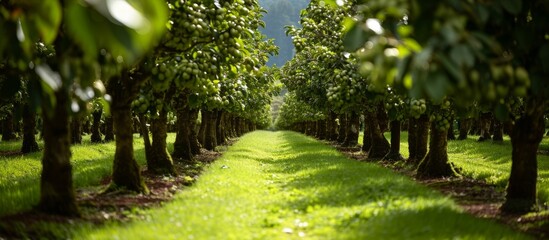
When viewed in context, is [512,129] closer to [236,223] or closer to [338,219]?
[338,219]

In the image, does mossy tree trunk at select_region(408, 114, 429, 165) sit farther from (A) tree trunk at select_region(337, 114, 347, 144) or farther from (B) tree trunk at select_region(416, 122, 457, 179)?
(A) tree trunk at select_region(337, 114, 347, 144)

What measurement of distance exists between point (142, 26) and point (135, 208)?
8.74 meters

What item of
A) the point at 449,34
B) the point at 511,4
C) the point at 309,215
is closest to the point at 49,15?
the point at 449,34

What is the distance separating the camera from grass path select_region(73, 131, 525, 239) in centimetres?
788

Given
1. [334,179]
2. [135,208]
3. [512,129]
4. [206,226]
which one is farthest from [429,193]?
[135,208]

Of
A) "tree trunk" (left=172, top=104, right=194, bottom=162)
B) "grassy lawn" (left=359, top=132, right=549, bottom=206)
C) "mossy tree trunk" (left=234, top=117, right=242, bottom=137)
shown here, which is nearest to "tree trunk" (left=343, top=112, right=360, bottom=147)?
"grassy lawn" (left=359, top=132, right=549, bottom=206)

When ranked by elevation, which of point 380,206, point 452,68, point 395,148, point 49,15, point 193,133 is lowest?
point 380,206

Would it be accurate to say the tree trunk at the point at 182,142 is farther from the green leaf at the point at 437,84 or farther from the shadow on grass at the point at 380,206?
the green leaf at the point at 437,84

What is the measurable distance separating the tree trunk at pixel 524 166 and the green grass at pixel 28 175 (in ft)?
34.3

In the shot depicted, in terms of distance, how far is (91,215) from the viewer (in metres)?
9.51

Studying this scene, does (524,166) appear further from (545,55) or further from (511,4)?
(511,4)

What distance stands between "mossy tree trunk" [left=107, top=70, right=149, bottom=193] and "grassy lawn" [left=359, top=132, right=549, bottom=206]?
34.4 ft

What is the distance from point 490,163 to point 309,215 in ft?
66.5

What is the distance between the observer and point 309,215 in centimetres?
980
